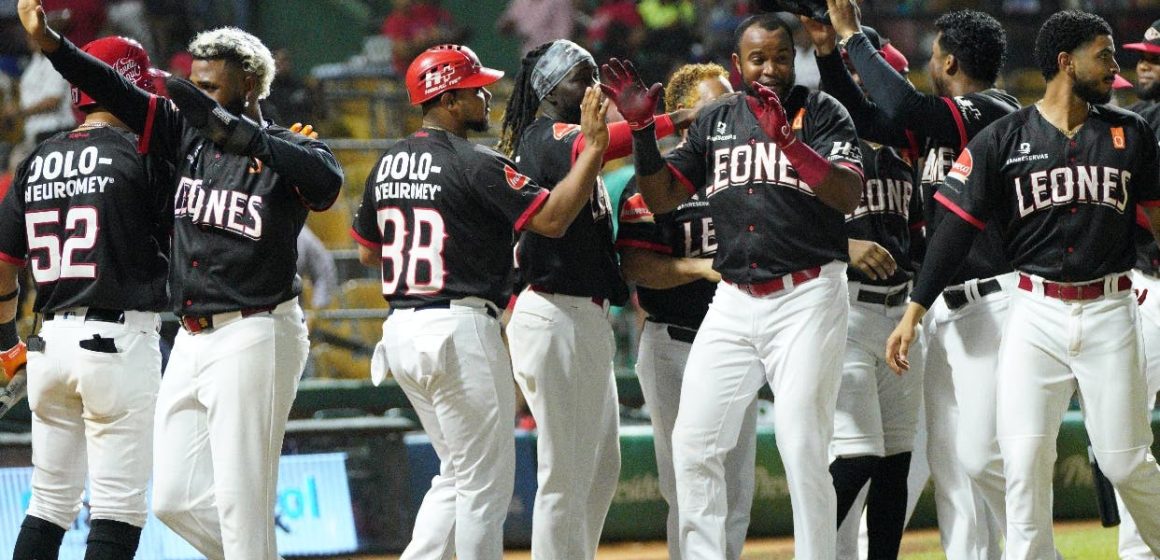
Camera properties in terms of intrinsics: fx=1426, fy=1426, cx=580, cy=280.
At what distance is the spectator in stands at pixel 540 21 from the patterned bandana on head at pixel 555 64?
637 cm

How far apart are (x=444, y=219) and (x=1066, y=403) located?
6.99 feet

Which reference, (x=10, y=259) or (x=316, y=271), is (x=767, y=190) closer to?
(x=10, y=259)

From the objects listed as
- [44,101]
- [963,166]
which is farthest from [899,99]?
[44,101]

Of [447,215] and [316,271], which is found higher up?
[316,271]

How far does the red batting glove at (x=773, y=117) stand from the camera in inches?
175

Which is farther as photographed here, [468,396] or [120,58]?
[120,58]

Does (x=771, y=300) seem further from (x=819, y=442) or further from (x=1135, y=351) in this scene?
(x=1135, y=351)

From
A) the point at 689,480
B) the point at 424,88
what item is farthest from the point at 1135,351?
the point at 424,88

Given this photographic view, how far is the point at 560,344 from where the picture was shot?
507 centimetres

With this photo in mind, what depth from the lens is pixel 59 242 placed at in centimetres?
488

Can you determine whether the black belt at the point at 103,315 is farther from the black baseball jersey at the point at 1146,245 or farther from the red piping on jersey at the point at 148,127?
the black baseball jersey at the point at 1146,245

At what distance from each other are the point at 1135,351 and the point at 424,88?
99.2 inches

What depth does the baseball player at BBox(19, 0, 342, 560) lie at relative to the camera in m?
4.55

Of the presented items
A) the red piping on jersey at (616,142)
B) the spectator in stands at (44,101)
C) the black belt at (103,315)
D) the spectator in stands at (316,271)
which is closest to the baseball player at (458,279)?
the red piping on jersey at (616,142)
